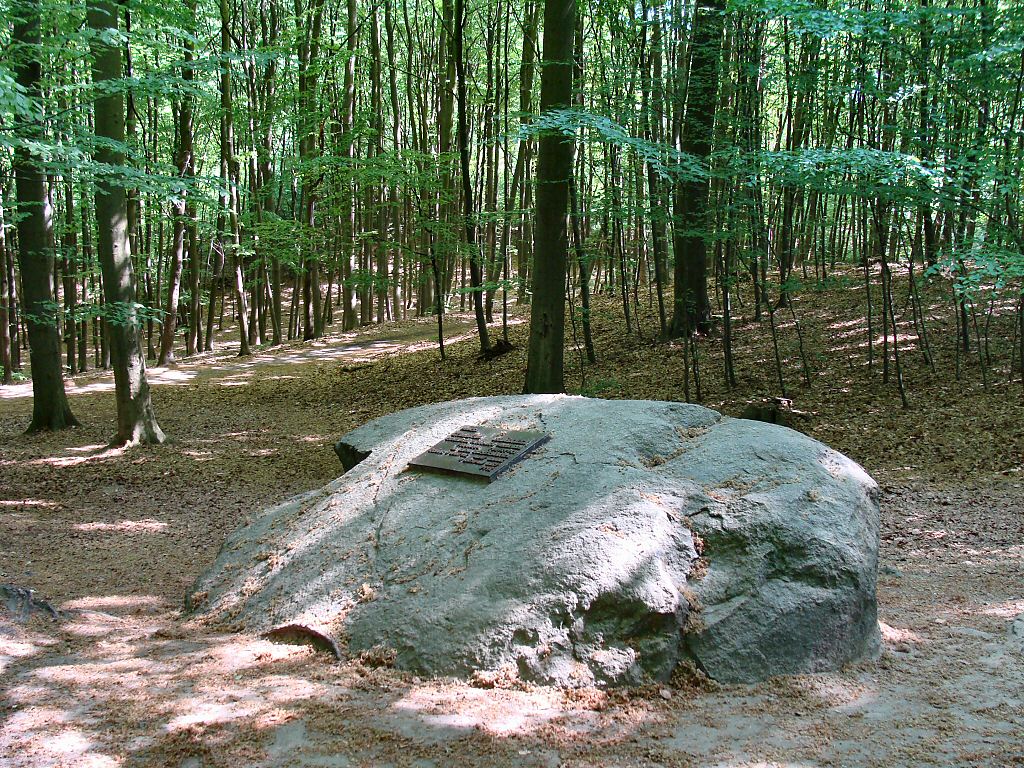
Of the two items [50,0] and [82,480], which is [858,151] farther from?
[82,480]

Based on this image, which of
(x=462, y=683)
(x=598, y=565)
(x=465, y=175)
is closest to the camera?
(x=462, y=683)

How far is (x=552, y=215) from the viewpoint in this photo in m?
9.73

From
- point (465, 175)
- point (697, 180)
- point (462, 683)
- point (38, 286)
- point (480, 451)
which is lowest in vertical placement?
point (462, 683)

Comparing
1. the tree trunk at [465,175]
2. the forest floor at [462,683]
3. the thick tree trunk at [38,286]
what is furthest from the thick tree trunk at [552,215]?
the thick tree trunk at [38,286]

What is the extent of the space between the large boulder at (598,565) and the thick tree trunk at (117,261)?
6.12 meters

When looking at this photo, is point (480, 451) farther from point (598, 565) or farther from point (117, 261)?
point (117, 261)

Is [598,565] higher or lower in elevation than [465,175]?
lower

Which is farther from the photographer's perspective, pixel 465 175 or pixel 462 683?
pixel 465 175

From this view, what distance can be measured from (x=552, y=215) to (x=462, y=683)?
7313mm

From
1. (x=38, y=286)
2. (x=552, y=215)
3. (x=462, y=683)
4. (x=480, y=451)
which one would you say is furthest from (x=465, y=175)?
(x=462, y=683)

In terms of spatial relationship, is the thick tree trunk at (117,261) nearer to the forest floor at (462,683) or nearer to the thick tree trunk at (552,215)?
the forest floor at (462,683)

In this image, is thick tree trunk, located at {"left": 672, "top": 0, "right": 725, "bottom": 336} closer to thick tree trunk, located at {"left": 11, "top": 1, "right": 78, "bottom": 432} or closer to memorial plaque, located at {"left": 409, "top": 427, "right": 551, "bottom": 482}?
memorial plaque, located at {"left": 409, "top": 427, "right": 551, "bottom": 482}

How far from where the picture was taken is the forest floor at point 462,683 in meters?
2.99

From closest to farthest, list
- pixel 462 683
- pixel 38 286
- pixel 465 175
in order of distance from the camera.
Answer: pixel 462 683 < pixel 38 286 < pixel 465 175
